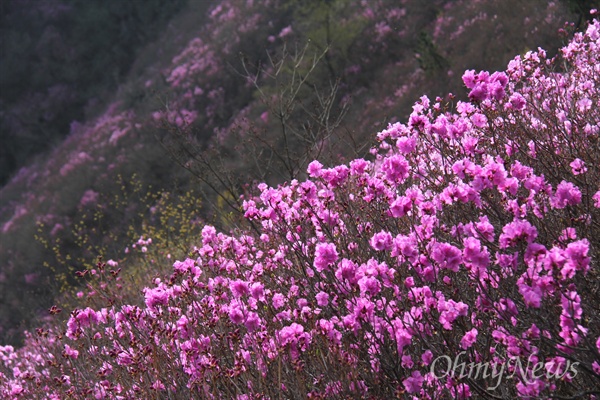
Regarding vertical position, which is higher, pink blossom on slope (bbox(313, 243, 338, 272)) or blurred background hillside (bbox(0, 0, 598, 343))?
blurred background hillside (bbox(0, 0, 598, 343))

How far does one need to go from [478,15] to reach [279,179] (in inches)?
231

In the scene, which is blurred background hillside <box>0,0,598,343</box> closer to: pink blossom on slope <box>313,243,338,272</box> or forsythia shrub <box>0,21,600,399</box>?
forsythia shrub <box>0,21,600,399</box>

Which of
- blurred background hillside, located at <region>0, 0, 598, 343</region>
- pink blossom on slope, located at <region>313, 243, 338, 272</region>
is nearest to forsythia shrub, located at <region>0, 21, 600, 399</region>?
pink blossom on slope, located at <region>313, 243, 338, 272</region>

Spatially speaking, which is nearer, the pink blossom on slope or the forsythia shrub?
the forsythia shrub

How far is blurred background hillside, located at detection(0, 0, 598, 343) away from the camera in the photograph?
10.8 metres

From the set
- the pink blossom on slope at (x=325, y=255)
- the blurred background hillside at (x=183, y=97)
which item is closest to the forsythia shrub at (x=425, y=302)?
the pink blossom on slope at (x=325, y=255)

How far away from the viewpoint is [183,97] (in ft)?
64.3

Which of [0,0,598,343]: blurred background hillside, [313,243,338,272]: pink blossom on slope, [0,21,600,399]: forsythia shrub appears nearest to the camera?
[0,21,600,399]: forsythia shrub

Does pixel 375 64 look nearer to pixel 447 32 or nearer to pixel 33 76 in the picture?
pixel 447 32

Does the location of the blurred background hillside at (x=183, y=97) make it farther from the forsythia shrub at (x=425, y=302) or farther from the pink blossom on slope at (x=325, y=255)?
the pink blossom on slope at (x=325, y=255)

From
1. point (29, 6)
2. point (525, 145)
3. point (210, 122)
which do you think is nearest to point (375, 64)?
point (210, 122)

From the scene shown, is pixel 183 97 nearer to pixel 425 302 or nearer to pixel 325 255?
pixel 325 255

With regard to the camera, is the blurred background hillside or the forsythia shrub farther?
the blurred background hillside

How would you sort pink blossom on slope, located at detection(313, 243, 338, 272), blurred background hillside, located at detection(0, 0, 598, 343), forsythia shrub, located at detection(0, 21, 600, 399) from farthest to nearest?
blurred background hillside, located at detection(0, 0, 598, 343) → pink blossom on slope, located at detection(313, 243, 338, 272) → forsythia shrub, located at detection(0, 21, 600, 399)
